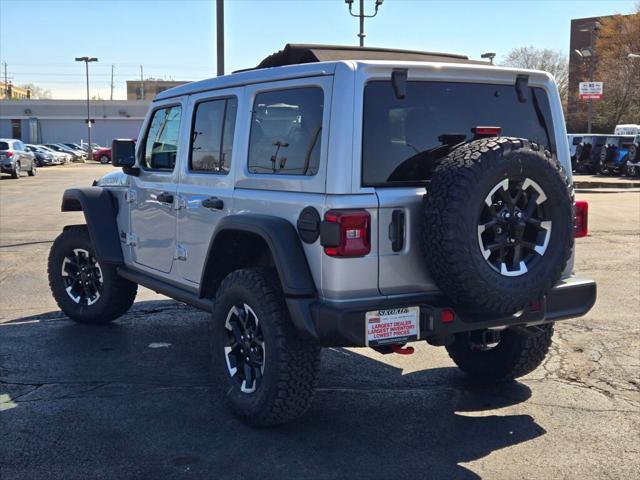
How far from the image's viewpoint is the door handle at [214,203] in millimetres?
4578

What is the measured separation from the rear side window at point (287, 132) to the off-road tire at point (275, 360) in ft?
2.11

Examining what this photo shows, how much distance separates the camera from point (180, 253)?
5121 mm

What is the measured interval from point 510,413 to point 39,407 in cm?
297

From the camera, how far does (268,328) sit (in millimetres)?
3969

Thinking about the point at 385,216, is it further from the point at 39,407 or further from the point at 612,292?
the point at 612,292

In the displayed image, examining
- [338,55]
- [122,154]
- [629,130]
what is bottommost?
[122,154]

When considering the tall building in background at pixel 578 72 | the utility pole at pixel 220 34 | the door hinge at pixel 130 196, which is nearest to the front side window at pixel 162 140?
the door hinge at pixel 130 196

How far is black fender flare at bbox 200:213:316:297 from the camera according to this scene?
Result: 12.4 ft

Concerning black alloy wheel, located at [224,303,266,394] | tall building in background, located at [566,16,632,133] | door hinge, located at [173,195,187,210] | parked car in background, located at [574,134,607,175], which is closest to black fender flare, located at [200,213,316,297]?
black alloy wheel, located at [224,303,266,394]

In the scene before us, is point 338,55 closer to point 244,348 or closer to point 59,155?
point 244,348

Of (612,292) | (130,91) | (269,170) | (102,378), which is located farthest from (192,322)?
(130,91)

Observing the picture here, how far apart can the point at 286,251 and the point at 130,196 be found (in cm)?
250

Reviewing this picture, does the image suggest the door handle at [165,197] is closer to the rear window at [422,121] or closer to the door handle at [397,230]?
the rear window at [422,121]

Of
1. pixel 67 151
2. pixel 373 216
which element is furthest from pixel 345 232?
pixel 67 151
